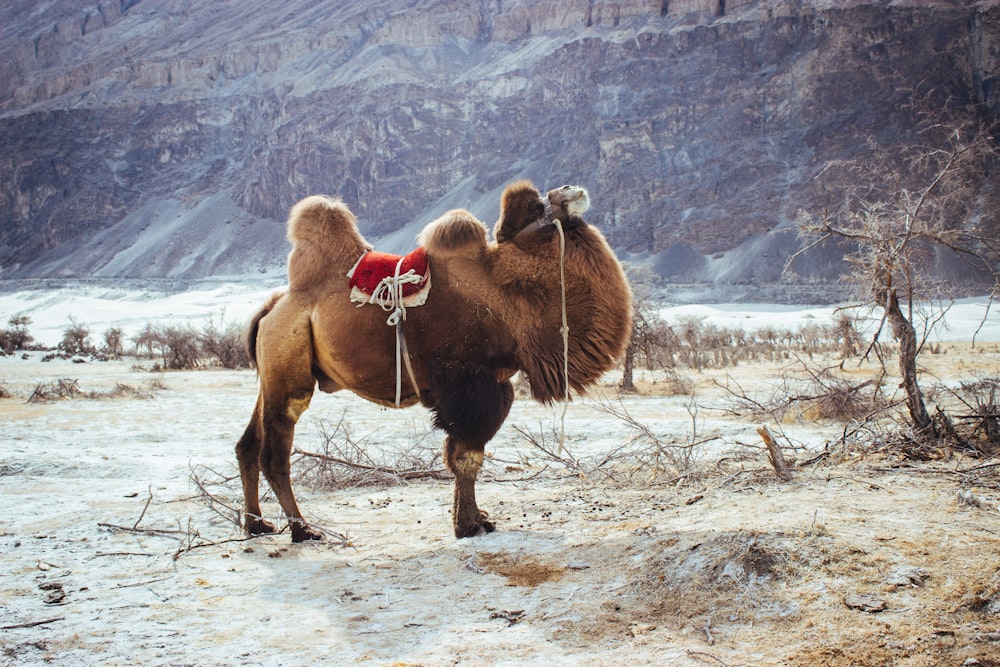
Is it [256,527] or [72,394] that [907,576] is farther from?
[72,394]

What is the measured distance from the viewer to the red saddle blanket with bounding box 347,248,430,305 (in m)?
4.55

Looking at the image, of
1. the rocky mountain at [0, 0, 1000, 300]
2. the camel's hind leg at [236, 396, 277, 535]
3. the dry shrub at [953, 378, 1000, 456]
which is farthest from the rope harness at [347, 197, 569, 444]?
the rocky mountain at [0, 0, 1000, 300]

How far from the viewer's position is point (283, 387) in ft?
15.9

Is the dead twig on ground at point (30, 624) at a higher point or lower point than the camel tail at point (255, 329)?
lower

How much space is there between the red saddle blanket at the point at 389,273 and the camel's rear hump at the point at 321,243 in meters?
0.20

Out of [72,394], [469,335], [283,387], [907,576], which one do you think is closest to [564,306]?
[469,335]

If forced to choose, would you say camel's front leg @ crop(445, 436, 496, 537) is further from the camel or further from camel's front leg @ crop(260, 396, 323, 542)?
camel's front leg @ crop(260, 396, 323, 542)

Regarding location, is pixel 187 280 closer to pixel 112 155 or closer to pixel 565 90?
pixel 112 155

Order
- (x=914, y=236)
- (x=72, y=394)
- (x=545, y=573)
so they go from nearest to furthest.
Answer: (x=545, y=573) → (x=914, y=236) → (x=72, y=394)

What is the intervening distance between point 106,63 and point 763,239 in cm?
12140

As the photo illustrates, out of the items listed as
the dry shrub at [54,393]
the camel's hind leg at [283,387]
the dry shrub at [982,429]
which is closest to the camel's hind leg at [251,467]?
the camel's hind leg at [283,387]

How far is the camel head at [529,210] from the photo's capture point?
15.0 ft

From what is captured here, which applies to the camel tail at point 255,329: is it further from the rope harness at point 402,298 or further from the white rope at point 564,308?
the white rope at point 564,308

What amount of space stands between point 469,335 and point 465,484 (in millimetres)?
899
